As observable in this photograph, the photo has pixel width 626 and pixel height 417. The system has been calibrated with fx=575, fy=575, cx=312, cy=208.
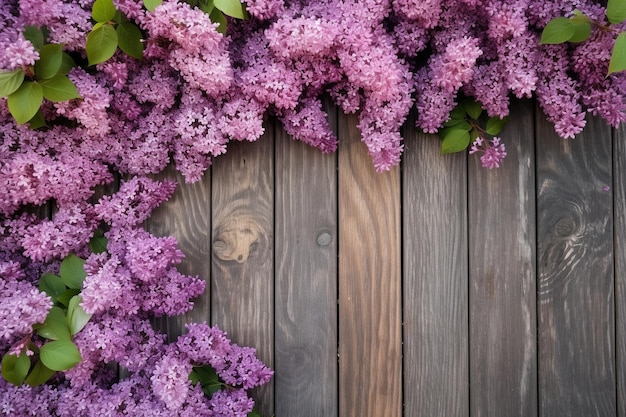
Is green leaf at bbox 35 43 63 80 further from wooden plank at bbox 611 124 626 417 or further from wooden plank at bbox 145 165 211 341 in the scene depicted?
wooden plank at bbox 611 124 626 417

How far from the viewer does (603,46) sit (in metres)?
1.26

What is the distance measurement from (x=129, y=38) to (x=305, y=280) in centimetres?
68

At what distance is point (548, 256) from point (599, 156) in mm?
274

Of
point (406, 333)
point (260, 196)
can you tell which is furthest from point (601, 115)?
point (260, 196)

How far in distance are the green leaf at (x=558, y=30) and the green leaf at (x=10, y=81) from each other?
1.09 meters

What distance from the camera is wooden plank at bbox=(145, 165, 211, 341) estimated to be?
1.40m

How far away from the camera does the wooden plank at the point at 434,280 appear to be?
1399 millimetres

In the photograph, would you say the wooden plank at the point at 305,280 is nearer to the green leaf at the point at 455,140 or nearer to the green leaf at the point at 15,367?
the green leaf at the point at 455,140

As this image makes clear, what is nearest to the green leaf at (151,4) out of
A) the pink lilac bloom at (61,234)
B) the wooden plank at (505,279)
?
the pink lilac bloom at (61,234)

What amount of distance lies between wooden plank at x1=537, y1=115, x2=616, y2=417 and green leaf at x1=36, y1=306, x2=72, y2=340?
1.09 metres

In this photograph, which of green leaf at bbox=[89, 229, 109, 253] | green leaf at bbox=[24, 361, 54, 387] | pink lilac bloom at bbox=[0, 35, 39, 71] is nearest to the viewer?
pink lilac bloom at bbox=[0, 35, 39, 71]

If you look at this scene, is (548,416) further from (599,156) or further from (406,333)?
(599,156)

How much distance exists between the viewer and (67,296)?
1.26m

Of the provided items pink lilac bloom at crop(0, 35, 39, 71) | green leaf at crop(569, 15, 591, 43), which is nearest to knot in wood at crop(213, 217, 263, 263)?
pink lilac bloom at crop(0, 35, 39, 71)
